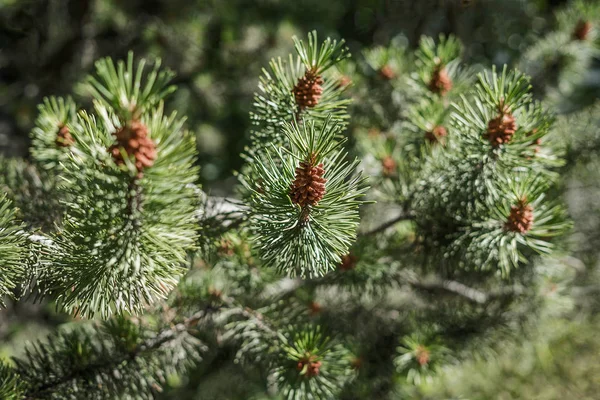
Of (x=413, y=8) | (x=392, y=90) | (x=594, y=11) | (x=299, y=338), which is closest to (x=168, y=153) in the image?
(x=299, y=338)

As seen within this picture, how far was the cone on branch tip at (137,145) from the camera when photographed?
399 millimetres

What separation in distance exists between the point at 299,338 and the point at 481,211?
1.05ft

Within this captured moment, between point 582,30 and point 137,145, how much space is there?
40.2 inches

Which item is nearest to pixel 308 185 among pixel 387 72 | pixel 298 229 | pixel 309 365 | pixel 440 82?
pixel 298 229

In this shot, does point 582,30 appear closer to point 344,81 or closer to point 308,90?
point 344,81

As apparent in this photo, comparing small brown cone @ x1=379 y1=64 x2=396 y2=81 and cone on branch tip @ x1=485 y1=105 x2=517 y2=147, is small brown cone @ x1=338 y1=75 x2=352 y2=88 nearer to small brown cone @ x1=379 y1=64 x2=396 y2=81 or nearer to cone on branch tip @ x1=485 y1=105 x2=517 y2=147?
small brown cone @ x1=379 y1=64 x2=396 y2=81

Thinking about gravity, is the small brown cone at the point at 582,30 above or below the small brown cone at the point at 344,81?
above

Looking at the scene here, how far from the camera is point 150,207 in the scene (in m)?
0.43

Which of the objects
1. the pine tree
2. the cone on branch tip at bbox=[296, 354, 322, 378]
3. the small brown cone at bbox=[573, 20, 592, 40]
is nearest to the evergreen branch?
the pine tree

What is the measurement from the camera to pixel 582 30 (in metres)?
0.98

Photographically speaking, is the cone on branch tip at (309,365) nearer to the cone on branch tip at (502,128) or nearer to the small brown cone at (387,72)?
the cone on branch tip at (502,128)

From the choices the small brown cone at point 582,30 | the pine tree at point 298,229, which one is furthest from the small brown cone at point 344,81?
the small brown cone at point 582,30

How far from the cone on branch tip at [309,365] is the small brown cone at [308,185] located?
0.26 metres

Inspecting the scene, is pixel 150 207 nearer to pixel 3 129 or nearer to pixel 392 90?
pixel 392 90
